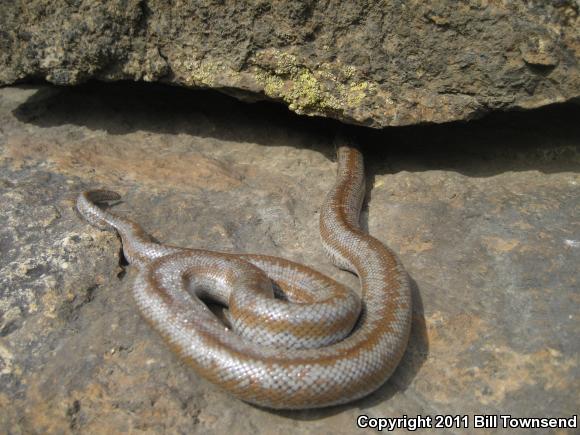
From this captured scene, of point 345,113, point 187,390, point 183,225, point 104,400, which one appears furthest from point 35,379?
point 345,113

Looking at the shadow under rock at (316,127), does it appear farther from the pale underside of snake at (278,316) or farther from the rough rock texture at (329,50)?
the pale underside of snake at (278,316)

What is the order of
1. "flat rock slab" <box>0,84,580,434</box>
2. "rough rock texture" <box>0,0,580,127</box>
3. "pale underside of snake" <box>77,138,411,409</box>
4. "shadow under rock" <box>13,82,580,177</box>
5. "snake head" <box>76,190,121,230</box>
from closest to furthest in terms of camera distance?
"pale underside of snake" <box>77,138,411,409</box>, "flat rock slab" <box>0,84,580,434</box>, "rough rock texture" <box>0,0,580,127</box>, "snake head" <box>76,190,121,230</box>, "shadow under rock" <box>13,82,580,177</box>

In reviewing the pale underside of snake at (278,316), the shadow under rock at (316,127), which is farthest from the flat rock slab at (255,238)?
the pale underside of snake at (278,316)

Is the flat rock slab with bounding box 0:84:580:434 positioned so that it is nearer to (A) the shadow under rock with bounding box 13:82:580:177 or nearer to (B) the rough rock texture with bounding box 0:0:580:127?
(A) the shadow under rock with bounding box 13:82:580:177

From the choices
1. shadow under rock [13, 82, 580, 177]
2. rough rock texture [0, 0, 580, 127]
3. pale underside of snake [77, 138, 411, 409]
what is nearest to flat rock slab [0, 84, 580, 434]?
shadow under rock [13, 82, 580, 177]

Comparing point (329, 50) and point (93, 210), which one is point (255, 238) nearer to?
point (93, 210)
